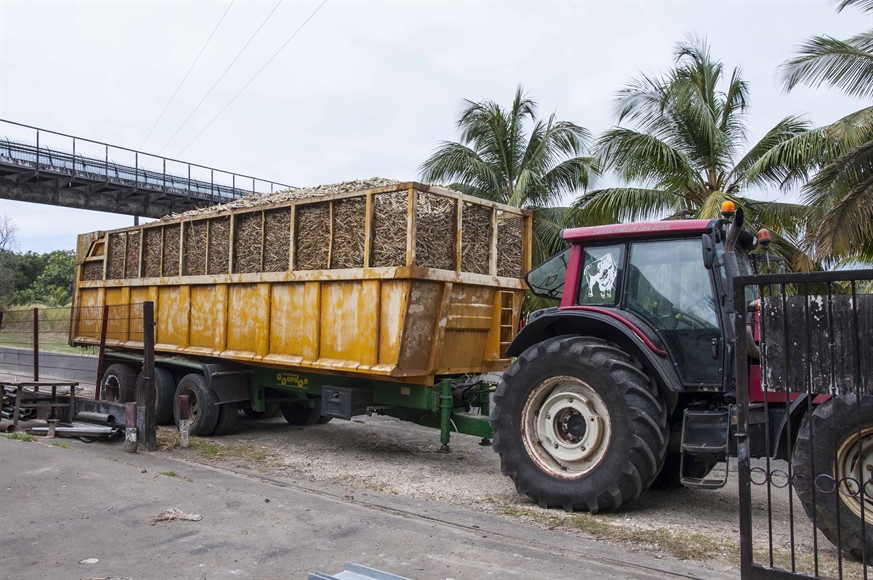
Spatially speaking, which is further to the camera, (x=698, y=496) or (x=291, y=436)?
(x=291, y=436)

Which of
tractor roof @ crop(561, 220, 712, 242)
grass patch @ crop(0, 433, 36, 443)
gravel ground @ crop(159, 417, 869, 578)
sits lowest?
gravel ground @ crop(159, 417, 869, 578)

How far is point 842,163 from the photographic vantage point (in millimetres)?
11289

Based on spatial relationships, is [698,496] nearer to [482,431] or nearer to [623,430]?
[623,430]

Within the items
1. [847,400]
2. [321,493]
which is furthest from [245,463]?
[847,400]

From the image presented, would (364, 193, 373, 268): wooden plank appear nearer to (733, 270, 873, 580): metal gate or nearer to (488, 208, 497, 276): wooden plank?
(488, 208, 497, 276): wooden plank

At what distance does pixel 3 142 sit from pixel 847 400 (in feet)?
83.5

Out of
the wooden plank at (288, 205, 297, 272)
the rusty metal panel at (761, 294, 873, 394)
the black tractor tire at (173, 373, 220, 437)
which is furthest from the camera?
the black tractor tire at (173, 373, 220, 437)

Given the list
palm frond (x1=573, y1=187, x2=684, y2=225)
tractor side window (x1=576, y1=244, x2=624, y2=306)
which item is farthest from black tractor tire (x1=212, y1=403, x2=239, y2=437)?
palm frond (x1=573, y1=187, x2=684, y2=225)

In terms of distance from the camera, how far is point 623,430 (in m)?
5.69

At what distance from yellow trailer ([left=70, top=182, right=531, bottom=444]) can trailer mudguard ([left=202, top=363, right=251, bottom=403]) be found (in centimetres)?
5

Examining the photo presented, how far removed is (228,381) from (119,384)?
8.65ft

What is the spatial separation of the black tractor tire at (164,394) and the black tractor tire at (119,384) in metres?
0.86

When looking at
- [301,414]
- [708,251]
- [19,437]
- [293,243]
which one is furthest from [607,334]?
[19,437]

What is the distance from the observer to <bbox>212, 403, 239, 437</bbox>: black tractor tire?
9766 millimetres
